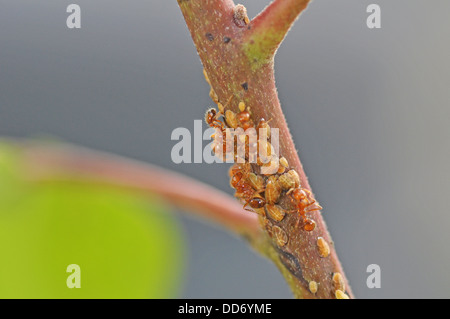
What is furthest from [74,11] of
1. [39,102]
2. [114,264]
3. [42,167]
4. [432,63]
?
[432,63]

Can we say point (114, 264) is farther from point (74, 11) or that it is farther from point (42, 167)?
point (74, 11)

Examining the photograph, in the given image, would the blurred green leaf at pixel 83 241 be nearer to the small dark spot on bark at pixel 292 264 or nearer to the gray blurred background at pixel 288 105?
the small dark spot on bark at pixel 292 264

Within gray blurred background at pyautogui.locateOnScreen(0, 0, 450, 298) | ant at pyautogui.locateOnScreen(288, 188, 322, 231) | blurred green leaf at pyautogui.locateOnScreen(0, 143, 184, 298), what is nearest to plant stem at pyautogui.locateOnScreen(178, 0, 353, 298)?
ant at pyautogui.locateOnScreen(288, 188, 322, 231)

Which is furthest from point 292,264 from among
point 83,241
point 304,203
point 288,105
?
point 288,105

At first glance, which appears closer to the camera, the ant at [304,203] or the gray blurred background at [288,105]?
the ant at [304,203]

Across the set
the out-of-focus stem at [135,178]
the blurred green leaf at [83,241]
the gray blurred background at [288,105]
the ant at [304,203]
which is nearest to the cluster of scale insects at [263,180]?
the ant at [304,203]

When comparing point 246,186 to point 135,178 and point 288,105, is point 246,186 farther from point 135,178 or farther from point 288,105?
point 288,105

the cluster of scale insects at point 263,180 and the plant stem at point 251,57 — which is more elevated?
the plant stem at point 251,57
